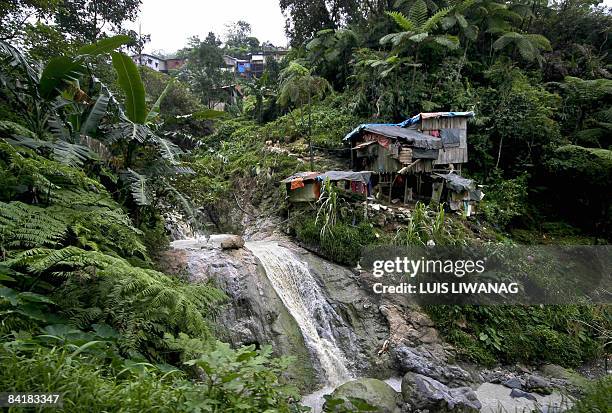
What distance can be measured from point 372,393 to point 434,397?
3.74 ft

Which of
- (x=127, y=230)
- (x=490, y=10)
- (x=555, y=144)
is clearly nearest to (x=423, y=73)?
(x=490, y=10)

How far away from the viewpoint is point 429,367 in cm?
748

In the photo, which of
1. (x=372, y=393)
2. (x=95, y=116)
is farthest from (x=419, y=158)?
(x=95, y=116)

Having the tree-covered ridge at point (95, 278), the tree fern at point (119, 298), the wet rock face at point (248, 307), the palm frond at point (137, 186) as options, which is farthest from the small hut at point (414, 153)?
the tree fern at point (119, 298)

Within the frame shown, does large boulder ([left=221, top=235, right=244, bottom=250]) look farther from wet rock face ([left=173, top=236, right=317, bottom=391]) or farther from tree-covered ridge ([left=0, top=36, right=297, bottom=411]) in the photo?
tree-covered ridge ([left=0, top=36, right=297, bottom=411])

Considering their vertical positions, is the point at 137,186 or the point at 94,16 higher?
the point at 94,16

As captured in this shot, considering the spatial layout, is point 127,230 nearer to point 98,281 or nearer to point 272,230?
point 98,281

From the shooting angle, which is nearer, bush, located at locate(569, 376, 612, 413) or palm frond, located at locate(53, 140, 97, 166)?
bush, located at locate(569, 376, 612, 413)

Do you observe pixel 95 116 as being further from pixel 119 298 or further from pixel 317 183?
pixel 317 183

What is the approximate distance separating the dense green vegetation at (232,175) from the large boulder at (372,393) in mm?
1496

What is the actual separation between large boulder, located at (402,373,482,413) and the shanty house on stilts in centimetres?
625

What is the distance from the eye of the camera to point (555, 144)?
13.7 m

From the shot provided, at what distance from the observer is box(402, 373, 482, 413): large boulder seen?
6238 millimetres

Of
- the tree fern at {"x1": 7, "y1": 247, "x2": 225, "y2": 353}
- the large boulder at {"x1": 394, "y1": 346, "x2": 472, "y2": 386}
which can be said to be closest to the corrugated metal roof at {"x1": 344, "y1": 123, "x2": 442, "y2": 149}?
the large boulder at {"x1": 394, "y1": 346, "x2": 472, "y2": 386}
